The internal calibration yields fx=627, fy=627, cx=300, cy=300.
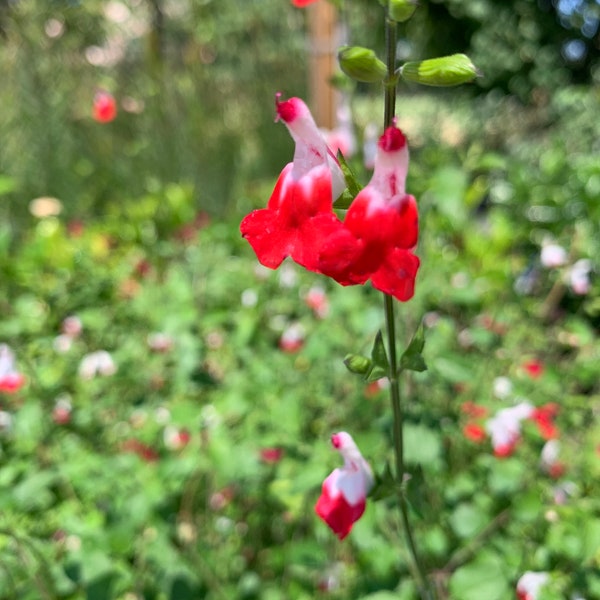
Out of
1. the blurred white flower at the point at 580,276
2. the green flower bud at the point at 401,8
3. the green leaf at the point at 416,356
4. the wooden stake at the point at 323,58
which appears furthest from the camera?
the wooden stake at the point at 323,58

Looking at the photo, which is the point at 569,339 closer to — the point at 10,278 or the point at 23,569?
the point at 23,569

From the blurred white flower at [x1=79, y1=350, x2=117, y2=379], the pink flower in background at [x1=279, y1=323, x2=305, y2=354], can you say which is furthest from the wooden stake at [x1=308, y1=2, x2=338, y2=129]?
the blurred white flower at [x1=79, y1=350, x2=117, y2=379]

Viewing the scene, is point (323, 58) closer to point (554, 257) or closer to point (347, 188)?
point (554, 257)

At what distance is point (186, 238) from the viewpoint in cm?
243

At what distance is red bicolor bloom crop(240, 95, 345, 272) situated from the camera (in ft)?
1.90

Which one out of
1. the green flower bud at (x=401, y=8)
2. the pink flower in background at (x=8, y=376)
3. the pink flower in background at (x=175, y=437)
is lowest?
the pink flower in background at (x=175, y=437)

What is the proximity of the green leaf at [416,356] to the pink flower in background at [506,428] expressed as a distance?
0.73 m

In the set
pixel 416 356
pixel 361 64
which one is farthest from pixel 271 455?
pixel 361 64

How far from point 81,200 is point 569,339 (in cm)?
361

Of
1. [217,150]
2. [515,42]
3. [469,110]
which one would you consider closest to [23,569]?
[217,150]

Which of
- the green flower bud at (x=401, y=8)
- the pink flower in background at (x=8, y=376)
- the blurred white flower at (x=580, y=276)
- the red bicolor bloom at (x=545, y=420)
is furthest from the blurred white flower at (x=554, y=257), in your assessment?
the pink flower in background at (x=8, y=376)

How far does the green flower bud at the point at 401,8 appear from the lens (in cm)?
55

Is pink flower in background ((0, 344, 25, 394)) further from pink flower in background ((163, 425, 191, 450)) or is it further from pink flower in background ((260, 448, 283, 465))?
pink flower in background ((260, 448, 283, 465))

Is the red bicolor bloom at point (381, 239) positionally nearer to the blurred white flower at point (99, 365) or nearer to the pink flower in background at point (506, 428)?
the pink flower in background at point (506, 428)
